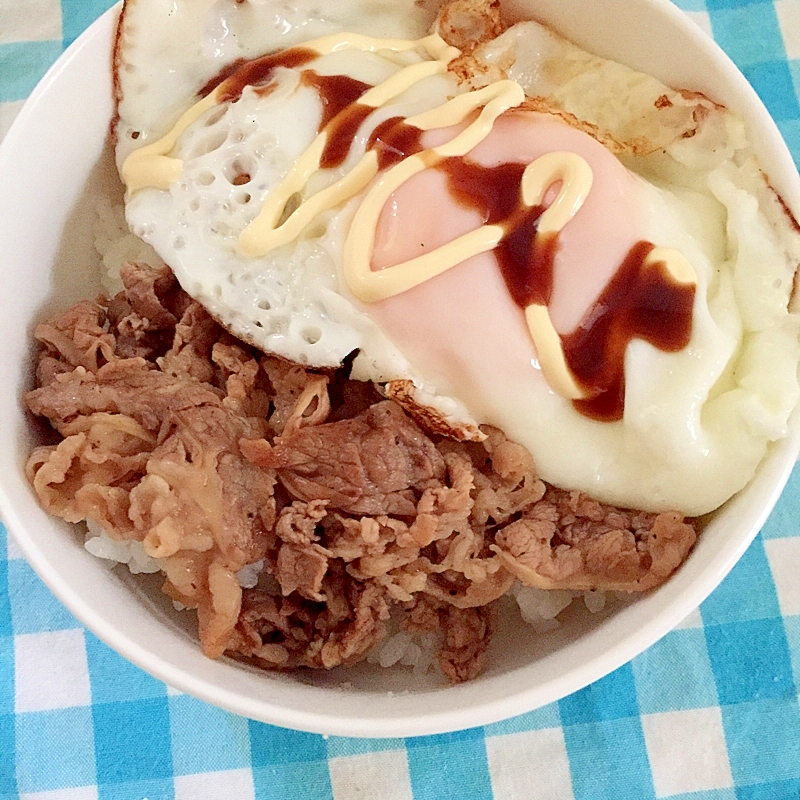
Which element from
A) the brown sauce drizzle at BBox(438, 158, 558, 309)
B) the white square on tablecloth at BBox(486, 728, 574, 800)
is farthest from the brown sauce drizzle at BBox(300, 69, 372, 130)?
the white square on tablecloth at BBox(486, 728, 574, 800)

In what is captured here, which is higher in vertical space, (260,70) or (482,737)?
(260,70)

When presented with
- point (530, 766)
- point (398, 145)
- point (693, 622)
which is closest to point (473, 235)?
point (398, 145)

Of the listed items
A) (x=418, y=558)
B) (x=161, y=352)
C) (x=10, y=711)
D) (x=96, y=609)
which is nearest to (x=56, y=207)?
(x=161, y=352)

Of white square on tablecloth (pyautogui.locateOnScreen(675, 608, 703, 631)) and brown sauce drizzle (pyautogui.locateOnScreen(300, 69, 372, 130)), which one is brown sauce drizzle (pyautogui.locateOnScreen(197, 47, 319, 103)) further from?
white square on tablecloth (pyautogui.locateOnScreen(675, 608, 703, 631))

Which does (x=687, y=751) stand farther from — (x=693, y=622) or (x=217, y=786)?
(x=217, y=786)

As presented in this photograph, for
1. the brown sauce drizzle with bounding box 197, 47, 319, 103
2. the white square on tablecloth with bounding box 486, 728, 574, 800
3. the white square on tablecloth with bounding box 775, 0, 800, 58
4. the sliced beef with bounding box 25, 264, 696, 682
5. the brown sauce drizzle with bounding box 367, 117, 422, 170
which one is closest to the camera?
the sliced beef with bounding box 25, 264, 696, 682
